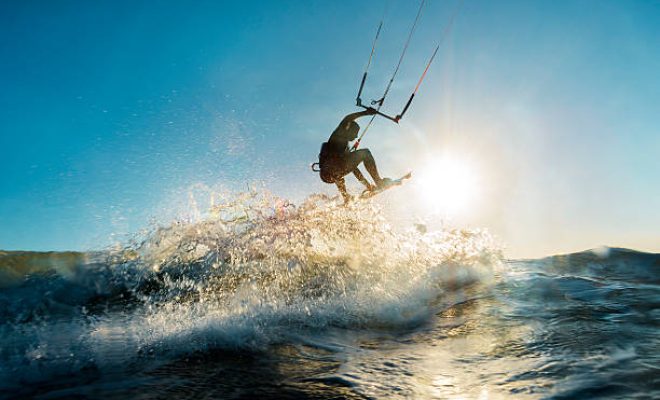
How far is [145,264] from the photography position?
7223mm

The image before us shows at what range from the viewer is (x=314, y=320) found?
5648mm

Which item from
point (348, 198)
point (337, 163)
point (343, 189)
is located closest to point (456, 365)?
point (337, 163)

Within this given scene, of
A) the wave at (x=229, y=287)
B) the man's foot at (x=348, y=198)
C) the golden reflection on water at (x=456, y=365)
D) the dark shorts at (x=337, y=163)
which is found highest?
the dark shorts at (x=337, y=163)

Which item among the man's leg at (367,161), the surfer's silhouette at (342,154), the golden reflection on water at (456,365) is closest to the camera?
the golden reflection on water at (456,365)

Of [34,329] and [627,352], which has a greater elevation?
[34,329]

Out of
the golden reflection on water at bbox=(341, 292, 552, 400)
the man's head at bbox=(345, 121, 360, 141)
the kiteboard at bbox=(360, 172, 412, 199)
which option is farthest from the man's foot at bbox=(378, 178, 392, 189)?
the golden reflection on water at bbox=(341, 292, 552, 400)

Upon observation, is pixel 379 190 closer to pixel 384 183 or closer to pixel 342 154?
pixel 384 183

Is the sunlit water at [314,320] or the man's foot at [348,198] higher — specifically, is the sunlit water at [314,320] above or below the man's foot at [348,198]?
below

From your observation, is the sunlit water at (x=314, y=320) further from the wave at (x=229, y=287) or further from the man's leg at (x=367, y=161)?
the man's leg at (x=367, y=161)

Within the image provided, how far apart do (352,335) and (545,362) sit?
7.72 ft

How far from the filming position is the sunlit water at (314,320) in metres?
3.21

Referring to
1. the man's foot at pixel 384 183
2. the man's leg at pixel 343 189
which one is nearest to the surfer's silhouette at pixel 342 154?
the man's leg at pixel 343 189

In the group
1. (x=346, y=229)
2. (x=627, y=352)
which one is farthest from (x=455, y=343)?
(x=346, y=229)

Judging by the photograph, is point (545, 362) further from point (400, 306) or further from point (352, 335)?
point (400, 306)
